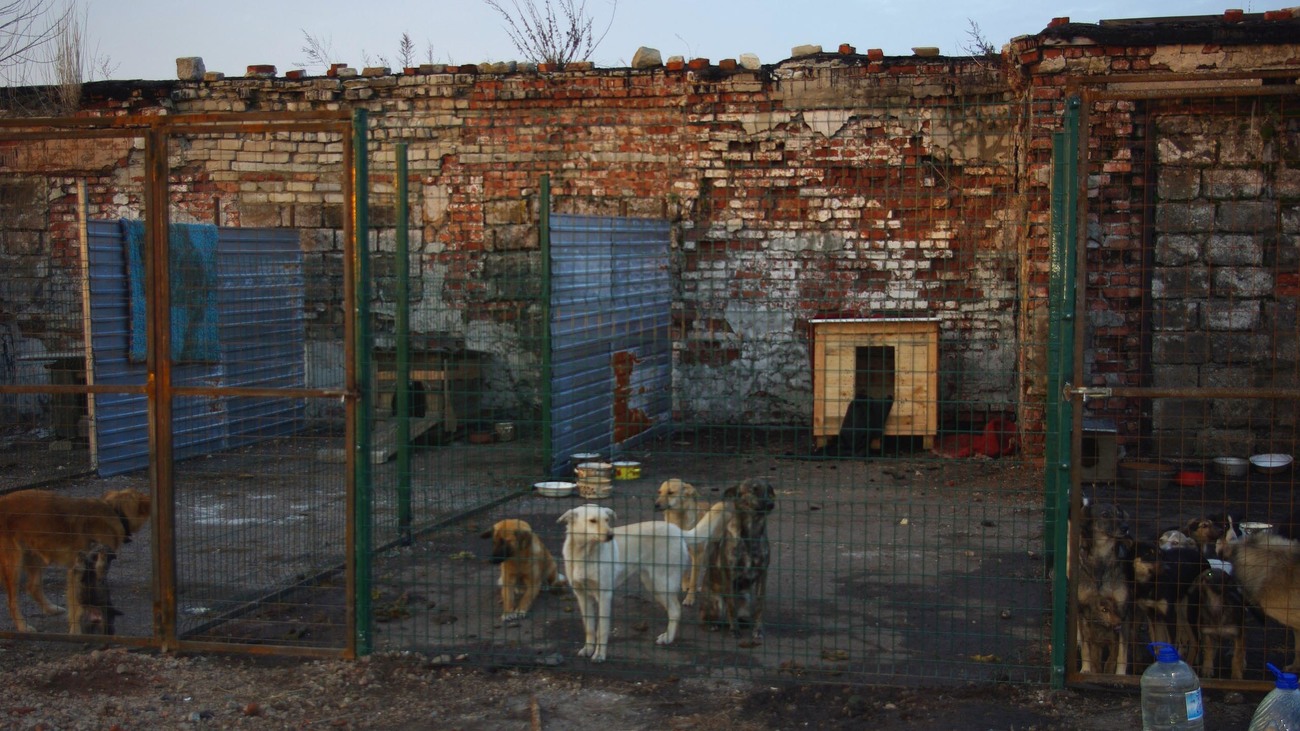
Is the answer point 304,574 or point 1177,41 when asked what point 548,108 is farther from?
point 304,574

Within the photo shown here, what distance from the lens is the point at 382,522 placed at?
845 cm

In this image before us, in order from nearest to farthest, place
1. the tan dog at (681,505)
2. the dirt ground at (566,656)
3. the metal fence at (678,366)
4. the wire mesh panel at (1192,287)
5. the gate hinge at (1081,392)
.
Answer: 1. the gate hinge at (1081,392)
2. the dirt ground at (566,656)
3. the metal fence at (678,366)
4. the tan dog at (681,505)
5. the wire mesh panel at (1192,287)

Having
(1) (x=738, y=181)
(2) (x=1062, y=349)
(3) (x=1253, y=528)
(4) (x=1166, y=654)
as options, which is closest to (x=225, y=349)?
(1) (x=738, y=181)

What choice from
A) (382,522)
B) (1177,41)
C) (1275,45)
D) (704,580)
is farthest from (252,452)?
(1275,45)

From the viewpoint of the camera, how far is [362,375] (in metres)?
5.36

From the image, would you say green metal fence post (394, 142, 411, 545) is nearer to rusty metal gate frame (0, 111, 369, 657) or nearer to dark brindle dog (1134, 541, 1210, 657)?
Result: rusty metal gate frame (0, 111, 369, 657)

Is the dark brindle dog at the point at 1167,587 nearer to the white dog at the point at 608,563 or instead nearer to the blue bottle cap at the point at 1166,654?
the blue bottle cap at the point at 1166,654

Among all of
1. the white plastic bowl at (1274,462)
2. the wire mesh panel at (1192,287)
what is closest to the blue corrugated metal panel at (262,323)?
the wire mesh panel at (1192,287)

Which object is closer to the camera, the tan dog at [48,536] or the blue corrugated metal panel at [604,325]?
the tan dog at [48,536]

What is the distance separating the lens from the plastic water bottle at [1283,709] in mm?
4234

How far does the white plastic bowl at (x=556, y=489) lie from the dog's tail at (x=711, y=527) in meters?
3.13

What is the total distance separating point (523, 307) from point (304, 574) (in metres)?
5.49

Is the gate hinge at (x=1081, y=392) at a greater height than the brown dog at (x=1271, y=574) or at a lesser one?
greater

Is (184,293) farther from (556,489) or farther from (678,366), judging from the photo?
(678,366)
